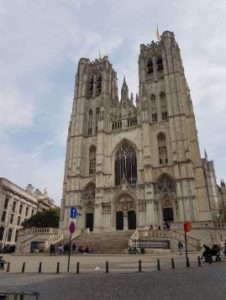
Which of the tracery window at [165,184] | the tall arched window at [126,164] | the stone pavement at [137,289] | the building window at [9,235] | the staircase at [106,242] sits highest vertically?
the tall arched window at [126,164]

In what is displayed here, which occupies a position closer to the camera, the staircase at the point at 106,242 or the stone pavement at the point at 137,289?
the stone pavement at the point at 137,289

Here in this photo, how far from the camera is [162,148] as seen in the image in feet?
119

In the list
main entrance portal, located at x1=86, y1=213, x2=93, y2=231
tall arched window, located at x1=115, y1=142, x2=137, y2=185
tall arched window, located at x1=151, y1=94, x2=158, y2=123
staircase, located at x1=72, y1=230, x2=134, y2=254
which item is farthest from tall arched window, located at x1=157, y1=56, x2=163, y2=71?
staircase, located at x1=72, y1=230, x2=134, y2=254

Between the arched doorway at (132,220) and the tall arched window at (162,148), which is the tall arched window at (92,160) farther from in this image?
the tall arched window at (162,148)

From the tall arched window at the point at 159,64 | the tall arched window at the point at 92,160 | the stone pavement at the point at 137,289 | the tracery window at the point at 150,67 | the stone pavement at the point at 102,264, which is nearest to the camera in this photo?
the stone pavement at the point at 137,289

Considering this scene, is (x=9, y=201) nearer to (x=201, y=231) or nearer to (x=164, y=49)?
(x=201, y=231)

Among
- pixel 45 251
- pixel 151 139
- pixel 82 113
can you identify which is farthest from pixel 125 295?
pixel 82 113

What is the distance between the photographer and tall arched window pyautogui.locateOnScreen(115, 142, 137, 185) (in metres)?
36.3

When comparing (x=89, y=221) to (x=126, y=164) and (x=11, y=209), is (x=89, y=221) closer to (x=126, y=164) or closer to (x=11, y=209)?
(x=126, y=164)

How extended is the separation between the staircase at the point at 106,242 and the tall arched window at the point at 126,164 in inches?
370

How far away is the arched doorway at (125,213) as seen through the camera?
33.9 m

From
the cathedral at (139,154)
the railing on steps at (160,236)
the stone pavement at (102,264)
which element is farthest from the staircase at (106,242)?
the stone pavement at (102,264)

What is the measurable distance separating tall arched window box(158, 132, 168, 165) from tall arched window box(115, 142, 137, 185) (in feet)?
12.0

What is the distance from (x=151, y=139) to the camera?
36781mm
